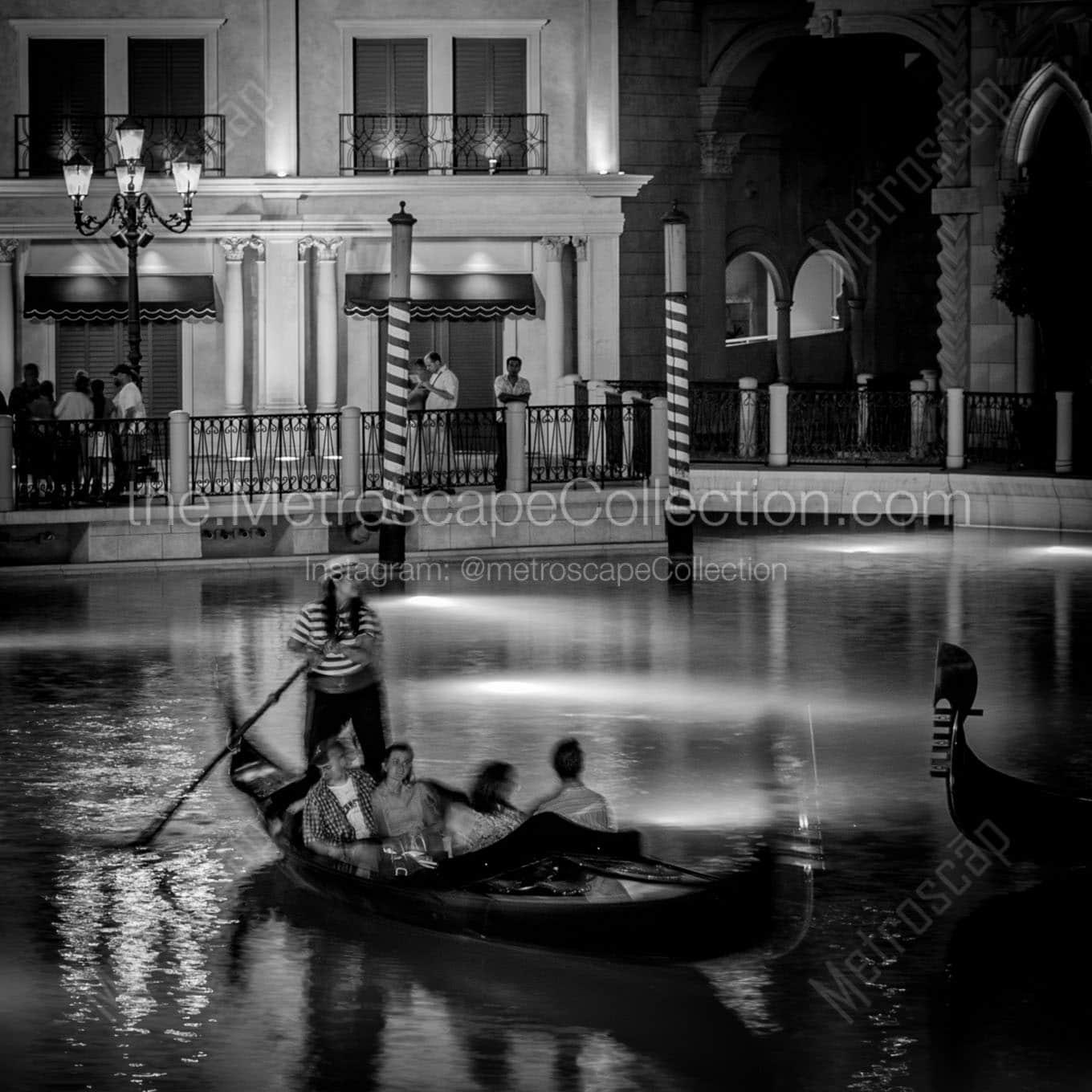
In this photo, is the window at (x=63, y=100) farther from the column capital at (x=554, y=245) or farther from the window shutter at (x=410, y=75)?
the column capital at (x=554, y=245)

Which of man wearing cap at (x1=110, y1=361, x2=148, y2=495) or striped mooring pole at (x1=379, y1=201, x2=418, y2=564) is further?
man wearing cap at (x1=110, y1=361, x2=148, y2=495)

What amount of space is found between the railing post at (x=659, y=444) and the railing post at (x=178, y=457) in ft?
19.0

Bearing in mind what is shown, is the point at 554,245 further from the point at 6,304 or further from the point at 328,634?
the point at 328,634

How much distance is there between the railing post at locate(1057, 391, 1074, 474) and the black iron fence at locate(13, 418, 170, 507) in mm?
12042

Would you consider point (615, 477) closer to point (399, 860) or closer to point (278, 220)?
point (278, 220)

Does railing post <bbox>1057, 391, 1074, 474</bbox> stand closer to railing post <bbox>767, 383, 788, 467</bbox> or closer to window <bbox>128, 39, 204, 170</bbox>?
railing post <bbox>767, 383, 788, 467</bbox>

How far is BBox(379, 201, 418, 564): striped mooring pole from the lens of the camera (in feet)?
83.1

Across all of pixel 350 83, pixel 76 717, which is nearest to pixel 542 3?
pixel 350 83

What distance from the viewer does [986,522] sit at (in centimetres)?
3086

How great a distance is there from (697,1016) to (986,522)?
22180mm

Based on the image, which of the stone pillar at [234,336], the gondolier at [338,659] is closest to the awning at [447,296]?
the stone pillar at [234,336]

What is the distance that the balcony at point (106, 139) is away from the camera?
35875 millimetres

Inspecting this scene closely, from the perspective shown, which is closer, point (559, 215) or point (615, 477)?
point (615, 477)

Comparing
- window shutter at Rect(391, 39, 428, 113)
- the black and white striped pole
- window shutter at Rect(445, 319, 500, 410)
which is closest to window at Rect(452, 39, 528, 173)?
window shutter at Rect(391, 39, 428, 113)
